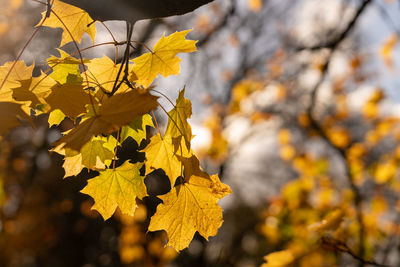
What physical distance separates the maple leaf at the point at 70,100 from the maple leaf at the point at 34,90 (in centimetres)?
4

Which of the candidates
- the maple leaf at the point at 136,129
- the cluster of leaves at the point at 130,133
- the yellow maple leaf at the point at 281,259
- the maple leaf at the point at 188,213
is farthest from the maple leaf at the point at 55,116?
the yellow maple leaf at the point at 281,259

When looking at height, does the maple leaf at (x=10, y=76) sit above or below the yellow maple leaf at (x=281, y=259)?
above

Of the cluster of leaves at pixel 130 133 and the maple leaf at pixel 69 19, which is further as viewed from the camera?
the maple leaf at pixel 69 19

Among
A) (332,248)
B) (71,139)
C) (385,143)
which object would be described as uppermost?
(71,139)

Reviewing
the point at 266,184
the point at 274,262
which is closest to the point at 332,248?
the point at 274,262

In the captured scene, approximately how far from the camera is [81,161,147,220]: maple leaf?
1099 mm

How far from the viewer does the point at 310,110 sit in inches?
156

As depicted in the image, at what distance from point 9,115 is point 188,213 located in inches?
25.7

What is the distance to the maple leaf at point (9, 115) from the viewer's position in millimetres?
745

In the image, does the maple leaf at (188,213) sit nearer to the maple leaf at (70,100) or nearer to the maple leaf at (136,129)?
the maple leaf at (136,129)

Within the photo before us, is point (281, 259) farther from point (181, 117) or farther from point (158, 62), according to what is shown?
point (158, 62)

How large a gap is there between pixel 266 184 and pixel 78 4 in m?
14.0

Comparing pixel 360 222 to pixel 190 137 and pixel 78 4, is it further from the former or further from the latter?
pixel 78 4

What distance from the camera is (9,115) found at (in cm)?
78
